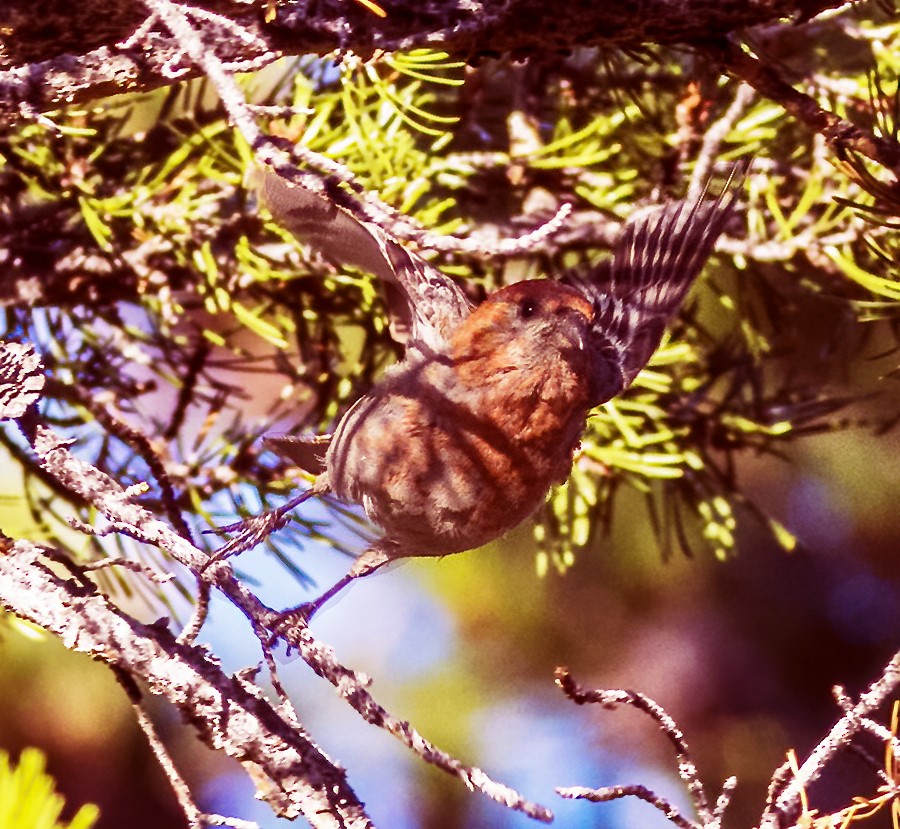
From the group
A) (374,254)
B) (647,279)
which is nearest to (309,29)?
(374,254)

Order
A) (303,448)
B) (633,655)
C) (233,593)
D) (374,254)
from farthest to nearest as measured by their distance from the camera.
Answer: (633,655)
(303,448)
(374,254)
(233,593)

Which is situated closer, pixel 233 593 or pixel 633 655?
pixel 233 593

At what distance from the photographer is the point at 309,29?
34 cm

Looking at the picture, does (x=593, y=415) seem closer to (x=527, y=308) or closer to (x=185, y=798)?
(x=527, y=308)

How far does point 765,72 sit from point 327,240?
0.17 meters

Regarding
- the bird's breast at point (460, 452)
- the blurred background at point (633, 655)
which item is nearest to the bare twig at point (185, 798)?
the bird's breast at point (460, 452)

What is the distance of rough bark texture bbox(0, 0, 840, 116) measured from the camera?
331mm

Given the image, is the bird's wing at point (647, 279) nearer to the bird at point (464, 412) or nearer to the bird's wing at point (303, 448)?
the bird at point (464, 412)

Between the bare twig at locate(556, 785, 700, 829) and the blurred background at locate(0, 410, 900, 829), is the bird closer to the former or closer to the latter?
the bare twig at locate(556, 785, 700, 829)

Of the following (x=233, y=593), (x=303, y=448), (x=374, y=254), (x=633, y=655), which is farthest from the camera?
(x=633, y=655)

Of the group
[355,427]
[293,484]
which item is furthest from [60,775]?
[355,427]

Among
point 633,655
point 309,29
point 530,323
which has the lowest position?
point 633,655

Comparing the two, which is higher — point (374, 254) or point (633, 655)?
point (374, 254)

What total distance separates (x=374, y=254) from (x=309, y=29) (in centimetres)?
9
